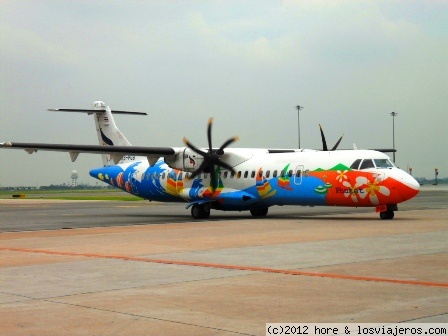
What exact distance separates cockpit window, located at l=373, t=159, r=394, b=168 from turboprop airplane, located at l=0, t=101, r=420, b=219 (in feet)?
0.12

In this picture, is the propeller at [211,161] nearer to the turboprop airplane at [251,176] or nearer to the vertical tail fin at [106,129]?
the turboprop airplane at [251,176]

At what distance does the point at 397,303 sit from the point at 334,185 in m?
18.7

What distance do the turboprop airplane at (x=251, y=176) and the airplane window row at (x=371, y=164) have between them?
1.5 inches

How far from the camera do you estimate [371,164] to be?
27547mm

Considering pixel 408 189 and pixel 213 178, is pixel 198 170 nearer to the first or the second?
pixel 213 178

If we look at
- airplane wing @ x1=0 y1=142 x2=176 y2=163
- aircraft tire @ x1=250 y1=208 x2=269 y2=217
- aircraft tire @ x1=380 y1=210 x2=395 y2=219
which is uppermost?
airplane wing @ x1=0 y1=142 x2=176 y2=163

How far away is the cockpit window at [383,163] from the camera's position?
27.5 m

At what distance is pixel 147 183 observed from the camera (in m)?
34.4

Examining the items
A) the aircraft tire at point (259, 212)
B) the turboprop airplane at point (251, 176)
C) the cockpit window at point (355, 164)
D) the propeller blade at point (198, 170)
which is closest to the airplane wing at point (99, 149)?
the turboprop airplane at point (251, 176)

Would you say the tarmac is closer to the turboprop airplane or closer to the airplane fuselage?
the airplane fuselage

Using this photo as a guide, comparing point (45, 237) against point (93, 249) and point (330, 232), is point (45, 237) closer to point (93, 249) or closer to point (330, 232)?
point (93, 249)

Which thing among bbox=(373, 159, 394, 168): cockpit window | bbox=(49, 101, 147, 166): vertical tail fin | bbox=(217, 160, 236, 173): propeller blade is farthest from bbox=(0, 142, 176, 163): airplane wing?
bbox=(373, 159, 394, 168): cockpit window

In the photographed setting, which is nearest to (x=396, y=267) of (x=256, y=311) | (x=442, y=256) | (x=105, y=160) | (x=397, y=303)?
(x=442, y=256)

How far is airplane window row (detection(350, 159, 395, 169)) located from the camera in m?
27.5
